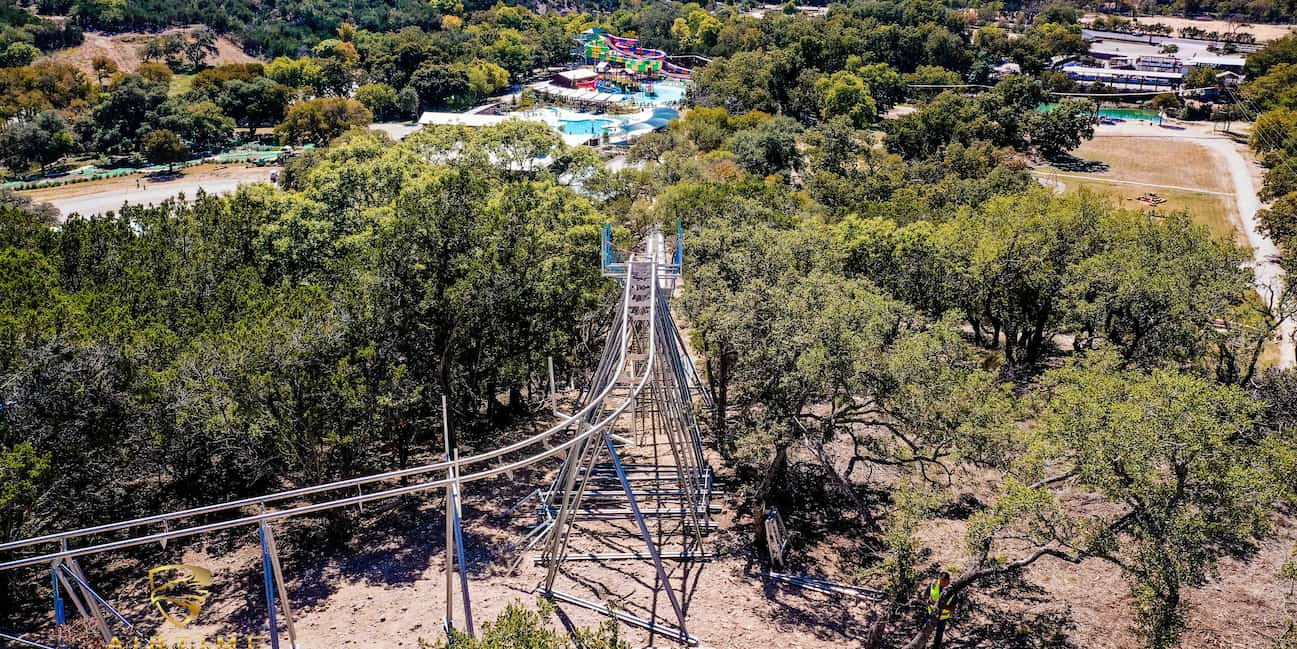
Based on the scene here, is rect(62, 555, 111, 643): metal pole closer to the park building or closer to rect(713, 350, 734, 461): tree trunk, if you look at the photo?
rect(713, 350, 734, 461): tree trunk

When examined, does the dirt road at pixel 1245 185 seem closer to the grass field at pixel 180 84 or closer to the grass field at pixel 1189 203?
the grass field at pixel 1189 203

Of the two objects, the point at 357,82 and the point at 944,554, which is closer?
the point at 944,554

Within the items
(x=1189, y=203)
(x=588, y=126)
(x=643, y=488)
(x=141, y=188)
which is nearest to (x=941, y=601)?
(x=643, y=488)

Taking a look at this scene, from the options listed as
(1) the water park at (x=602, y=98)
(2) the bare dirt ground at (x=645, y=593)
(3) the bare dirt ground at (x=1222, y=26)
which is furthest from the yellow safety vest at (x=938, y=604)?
(3) the bare dirt ground at (x=1222, y=26)

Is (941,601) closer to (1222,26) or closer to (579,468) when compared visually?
(579,468)

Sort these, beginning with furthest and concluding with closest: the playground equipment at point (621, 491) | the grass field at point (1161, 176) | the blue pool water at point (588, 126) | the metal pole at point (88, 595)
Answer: the blue pool water at point (588, 126)
the grass field at point (1161, 176)
the playground equipment at point (621, 491)
the metal pole at point (88, 595)

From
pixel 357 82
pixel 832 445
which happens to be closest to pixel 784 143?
pixel 832 445

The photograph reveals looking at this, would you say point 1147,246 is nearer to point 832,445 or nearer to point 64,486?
point 832,445
